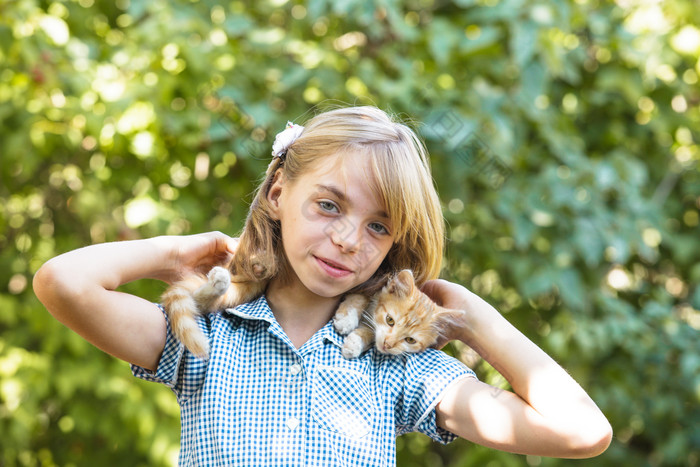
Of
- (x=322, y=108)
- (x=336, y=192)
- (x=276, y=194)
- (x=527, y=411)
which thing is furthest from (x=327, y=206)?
(x=322, y=108)

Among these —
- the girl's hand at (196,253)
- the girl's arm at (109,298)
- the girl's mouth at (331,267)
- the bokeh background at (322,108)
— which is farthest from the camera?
the bokeh background at (322,108)

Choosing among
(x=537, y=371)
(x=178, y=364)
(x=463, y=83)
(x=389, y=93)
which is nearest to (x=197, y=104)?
(x=389, y=93)

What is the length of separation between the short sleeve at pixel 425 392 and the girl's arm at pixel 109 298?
0.44 metres

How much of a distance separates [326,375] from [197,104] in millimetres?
1383

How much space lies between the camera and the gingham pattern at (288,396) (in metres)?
1.16

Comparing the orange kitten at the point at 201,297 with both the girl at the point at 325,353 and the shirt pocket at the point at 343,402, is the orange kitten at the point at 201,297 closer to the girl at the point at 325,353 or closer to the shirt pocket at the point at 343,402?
Answer: the girl at the point at 325,353

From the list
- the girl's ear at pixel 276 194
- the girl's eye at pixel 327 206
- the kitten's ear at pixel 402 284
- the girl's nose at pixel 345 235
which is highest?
the girl's eye at pixel 327 206

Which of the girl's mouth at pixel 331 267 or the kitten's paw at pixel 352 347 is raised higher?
the girl's mouth at pixel 331 267

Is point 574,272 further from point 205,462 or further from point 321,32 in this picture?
point 205,462

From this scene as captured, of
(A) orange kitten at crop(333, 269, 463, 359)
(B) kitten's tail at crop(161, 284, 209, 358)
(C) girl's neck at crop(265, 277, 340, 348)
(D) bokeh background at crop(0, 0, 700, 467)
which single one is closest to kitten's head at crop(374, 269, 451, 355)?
(A) orange kitten at crop(333, 269, 463, 359)

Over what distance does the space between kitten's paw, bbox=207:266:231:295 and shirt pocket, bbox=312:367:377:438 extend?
220mm

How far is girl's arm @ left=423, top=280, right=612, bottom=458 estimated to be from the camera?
3.91 feet

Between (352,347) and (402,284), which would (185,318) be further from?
(402,284)

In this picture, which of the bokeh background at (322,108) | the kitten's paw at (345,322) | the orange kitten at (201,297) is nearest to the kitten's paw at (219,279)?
the orange kitten at (201,297)
